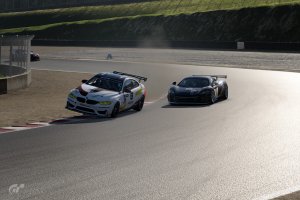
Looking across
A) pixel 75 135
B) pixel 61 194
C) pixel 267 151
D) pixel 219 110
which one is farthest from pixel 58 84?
pixel 61 194

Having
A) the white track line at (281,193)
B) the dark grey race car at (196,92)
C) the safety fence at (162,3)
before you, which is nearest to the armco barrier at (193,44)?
the safety fence at (162,3)

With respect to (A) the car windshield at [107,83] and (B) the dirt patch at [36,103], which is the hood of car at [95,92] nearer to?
(A) the car windshield at [107,83]

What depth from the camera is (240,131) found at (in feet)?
47.3

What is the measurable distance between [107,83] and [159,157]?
27.9 ft

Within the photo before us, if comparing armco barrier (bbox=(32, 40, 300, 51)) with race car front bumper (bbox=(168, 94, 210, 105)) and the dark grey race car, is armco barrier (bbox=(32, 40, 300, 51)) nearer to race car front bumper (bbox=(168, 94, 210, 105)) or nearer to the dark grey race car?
the dark grey race car

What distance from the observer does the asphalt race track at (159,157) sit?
8.26 metres

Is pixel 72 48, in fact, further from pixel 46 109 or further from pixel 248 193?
pixel 248 193

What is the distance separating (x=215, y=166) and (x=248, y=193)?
1.93 meters

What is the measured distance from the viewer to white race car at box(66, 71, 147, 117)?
17484 millimetres

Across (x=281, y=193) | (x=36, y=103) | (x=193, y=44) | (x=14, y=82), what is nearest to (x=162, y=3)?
(x=193, y=44)

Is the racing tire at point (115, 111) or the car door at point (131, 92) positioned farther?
the car door at point (131, 92)

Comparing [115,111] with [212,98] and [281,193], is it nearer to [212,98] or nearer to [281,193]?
[212,98]

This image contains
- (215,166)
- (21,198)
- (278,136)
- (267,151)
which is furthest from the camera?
(278,136)

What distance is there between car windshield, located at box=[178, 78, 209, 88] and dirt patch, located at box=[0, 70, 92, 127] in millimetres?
4774
